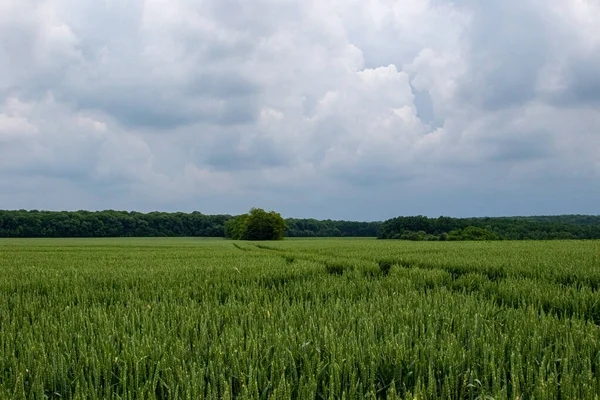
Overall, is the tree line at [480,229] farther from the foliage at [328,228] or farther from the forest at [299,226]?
the foliage at [328,228]

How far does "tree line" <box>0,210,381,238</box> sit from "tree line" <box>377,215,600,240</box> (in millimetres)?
19322

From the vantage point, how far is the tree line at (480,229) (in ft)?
198

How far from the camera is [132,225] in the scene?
85562 mm

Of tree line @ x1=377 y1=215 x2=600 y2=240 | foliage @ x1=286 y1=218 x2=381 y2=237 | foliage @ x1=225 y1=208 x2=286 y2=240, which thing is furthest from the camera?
foliage @ x1=286 y1=218 x2=381 y2=237

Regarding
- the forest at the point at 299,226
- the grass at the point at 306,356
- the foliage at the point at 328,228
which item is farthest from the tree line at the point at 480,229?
the grass at the point at 306,356

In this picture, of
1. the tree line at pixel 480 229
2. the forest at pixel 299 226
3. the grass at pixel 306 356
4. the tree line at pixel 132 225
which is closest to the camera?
the grass at pixel 306 356

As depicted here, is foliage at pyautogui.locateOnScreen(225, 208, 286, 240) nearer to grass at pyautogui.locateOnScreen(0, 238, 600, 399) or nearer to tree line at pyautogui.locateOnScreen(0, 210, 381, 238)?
tree line at pyautogui.locateOnScreen(0, 210, 381, 238)

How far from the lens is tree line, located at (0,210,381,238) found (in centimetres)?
7712

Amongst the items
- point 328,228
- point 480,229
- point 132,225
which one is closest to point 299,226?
point 328,228

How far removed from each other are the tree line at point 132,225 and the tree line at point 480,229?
19.3 meters

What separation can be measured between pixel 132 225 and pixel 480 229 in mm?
70036

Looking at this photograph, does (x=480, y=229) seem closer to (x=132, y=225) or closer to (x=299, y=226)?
(x=299, y=226)

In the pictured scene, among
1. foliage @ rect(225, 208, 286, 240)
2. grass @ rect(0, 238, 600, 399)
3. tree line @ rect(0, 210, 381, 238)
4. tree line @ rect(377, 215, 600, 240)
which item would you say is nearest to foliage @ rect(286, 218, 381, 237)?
tree line @ rect(0, 210, 381, 238)

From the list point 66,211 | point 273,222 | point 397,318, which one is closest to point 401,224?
point 273,222
